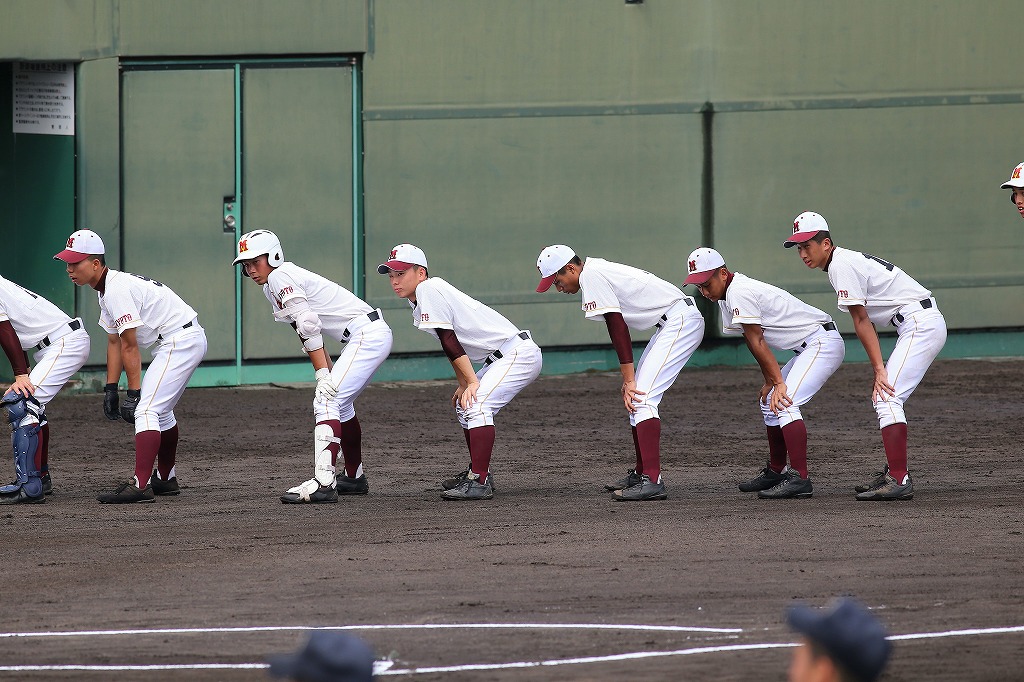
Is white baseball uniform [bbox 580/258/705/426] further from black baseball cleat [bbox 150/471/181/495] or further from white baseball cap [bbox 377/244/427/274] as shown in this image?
black baseball cleat [bbox 150/471/181/495]

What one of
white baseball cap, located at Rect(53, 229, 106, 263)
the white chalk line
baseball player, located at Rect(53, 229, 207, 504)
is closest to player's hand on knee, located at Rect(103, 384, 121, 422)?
baseball player, located at Rect(53, 229, 207, 504)

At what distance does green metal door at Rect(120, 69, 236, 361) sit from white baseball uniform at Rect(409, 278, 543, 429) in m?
5.99

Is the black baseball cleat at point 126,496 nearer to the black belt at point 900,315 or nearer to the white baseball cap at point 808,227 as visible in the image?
the white baseball cap at point 808,227

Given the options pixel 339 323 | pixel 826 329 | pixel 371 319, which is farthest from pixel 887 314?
pixel 339 323

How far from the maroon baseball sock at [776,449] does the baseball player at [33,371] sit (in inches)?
197

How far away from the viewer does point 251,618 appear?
758 centimetres

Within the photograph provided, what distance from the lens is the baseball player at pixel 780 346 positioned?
10719mm

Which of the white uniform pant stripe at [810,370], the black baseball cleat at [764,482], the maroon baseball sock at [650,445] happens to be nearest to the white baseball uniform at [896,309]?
the white uniform pant stripe at [810,370]

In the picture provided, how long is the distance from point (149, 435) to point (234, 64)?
661 centimetres

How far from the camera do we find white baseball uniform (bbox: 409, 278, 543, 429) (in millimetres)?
10820

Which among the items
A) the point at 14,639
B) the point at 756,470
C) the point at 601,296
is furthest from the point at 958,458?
the point at 14,639

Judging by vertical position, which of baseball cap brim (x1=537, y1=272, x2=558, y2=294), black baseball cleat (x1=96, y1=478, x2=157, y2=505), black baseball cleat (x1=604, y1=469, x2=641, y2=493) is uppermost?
baseball cap brim (x1=537, y1=272, x2=558, y2=294)

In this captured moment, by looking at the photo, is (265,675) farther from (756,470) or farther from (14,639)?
(756,470)

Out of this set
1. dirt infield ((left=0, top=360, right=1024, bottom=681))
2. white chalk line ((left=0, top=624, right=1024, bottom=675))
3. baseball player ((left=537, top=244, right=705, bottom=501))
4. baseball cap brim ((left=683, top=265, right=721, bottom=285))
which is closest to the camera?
→ white chalk line ((left=0, top=624, right=1024, bottom=675))
